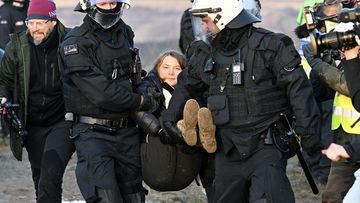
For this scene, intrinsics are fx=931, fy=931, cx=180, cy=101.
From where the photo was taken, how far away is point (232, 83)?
20.4 feet

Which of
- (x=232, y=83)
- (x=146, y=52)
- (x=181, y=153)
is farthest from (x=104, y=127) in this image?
(x=146, y=52)

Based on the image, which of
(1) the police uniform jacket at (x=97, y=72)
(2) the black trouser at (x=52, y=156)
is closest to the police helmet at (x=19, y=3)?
(2) the black trouser at (x=52, y=156)

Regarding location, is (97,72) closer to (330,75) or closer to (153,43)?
(330,75)

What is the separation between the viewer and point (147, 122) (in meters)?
6.92

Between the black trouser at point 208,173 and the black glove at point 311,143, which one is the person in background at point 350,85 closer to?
the black glove at point 311,143

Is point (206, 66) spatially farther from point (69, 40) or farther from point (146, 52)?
point (146, 52)

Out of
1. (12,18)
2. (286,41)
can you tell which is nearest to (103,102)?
(286,41)

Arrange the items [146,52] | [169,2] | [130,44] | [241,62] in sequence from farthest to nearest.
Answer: [169,2] < [146,52] < [130,44] < [241,62]

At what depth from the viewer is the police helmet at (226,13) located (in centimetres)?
630

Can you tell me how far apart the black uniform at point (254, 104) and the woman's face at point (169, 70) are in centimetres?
97

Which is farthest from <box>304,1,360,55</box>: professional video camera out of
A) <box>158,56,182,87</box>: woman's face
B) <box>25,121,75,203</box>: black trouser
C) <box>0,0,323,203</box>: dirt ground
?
<box>0,0,323,203</box>: dirt ground

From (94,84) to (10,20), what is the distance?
6307mm

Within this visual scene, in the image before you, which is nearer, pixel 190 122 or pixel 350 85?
pixel 350 85

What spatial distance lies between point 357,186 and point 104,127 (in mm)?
2091
